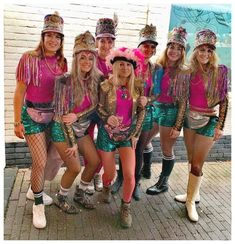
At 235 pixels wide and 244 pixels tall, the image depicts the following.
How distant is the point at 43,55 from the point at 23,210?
1719 mm

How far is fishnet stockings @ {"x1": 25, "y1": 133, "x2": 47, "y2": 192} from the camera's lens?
3.17 meters

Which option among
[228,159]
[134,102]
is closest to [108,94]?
[134,102]

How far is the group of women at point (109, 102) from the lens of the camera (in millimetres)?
3135

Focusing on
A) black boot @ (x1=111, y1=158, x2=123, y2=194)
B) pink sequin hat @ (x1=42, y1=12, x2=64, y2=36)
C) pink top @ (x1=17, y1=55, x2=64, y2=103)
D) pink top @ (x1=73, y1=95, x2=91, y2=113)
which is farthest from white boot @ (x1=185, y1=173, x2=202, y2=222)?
pink sequin hat @ (x1=42, y1=12, x2=64, y2=36)

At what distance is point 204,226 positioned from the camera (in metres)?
3.49

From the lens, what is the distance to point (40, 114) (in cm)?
319

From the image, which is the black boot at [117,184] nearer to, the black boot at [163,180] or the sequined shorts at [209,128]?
the black boot at [163,180]

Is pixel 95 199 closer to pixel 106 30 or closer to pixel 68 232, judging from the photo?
pixel 68 232

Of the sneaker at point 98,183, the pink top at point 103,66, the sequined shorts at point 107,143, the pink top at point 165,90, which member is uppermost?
the pink top at point 103,66

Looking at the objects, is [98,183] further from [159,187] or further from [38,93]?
[38,93]

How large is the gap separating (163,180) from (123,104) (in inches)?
56.5

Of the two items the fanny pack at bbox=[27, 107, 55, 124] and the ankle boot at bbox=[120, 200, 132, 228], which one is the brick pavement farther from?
the fanny pack at bbox=[27, 107, 55, 124]

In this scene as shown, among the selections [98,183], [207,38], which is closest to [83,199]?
[98,183]

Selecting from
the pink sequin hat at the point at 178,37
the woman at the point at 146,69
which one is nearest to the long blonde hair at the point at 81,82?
→ the woman at the point at 146,69
